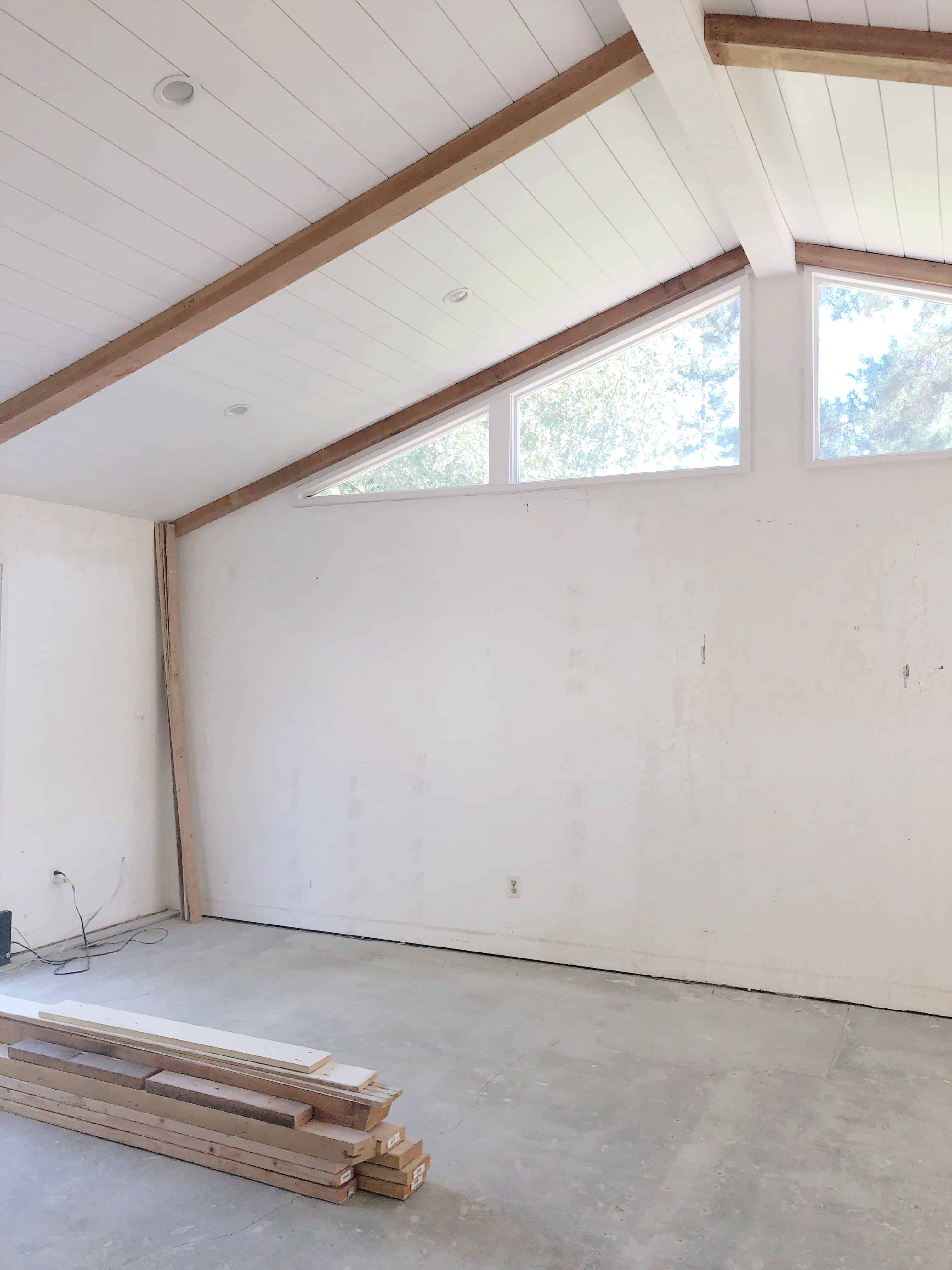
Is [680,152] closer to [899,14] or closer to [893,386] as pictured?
[899,14]

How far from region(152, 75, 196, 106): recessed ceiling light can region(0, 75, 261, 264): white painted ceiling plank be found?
234 millimetres

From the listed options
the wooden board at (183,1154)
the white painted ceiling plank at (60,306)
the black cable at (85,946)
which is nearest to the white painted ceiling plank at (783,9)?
the white painted ceiling plank at (60,306)

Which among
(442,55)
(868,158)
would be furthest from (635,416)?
(442,55)

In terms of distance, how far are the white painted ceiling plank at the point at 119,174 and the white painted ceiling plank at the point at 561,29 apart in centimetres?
122

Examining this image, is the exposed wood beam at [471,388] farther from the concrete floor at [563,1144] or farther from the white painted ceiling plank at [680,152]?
the concrete floor at [563,1144]

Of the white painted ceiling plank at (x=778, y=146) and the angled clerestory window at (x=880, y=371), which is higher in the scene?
the white painted ceiling plank at (x=778, y=146)

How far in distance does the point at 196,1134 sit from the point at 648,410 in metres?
3.90

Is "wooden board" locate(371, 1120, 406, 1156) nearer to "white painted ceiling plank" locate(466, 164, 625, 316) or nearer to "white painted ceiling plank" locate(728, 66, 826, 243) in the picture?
"white painted ceiling plank" locate(466, 164, 625, 316)

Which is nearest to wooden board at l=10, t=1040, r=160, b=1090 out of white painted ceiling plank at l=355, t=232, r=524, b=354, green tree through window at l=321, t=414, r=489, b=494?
white painted ceiling plank at l=355, t=232, r=524, b=354

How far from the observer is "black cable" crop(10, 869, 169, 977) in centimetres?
504

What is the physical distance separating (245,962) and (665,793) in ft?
7.97

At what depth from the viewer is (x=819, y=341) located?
470 centimetres

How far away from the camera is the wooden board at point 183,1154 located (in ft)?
9.05

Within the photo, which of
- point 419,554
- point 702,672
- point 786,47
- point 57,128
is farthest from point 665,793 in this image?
point 57,128
